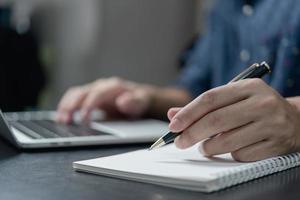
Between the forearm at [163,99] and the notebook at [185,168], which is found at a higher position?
the notebook at [185,168]

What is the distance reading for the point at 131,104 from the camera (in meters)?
1.20

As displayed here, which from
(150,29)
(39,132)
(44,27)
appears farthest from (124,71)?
(39,132)

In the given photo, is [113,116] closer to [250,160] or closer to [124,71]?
[250,160]

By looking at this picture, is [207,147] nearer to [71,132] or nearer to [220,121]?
[220,121]

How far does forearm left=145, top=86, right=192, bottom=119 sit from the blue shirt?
37mm

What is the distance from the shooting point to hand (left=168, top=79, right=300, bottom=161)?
67 centimetres

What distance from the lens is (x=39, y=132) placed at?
95cm

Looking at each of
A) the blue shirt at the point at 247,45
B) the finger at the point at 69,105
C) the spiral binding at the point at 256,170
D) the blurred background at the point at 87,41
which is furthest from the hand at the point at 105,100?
the blurred background at the point at 87,41

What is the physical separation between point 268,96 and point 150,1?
218cm

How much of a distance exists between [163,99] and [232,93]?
688 millimetres

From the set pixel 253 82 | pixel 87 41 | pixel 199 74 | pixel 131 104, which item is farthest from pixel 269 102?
pixel 87 41

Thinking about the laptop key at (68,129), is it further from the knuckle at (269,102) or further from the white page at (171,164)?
the knuckle at (269,102)

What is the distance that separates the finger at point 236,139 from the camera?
668 mm

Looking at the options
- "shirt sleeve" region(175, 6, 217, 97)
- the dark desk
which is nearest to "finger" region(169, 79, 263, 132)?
the dark desk
